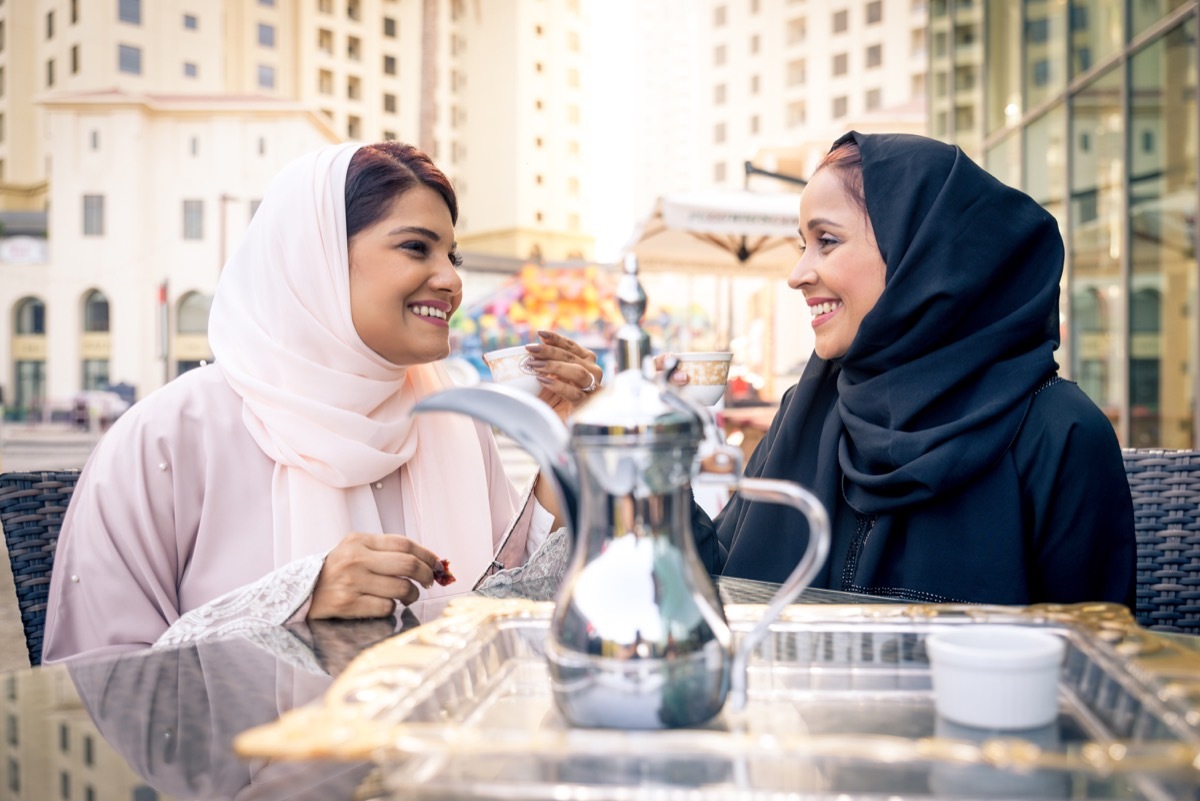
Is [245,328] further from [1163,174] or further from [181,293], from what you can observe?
[181,293]

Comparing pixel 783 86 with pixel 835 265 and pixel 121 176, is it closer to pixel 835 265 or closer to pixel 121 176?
pixel 121 176

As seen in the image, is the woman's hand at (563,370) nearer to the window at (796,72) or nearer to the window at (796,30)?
the window at (796,72)

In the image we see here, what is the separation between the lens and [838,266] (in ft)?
6.29

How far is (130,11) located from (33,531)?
34.6m

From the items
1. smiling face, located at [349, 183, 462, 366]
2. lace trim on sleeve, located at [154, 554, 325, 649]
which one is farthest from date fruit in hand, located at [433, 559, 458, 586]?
smiling face, located at [349, 183, 462, 366]

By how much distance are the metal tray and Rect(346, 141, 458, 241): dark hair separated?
3.70ft

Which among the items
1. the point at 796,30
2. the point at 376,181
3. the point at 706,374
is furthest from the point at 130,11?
the point at 706,374

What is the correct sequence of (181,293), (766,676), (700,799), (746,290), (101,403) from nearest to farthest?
(700,799)
(766,676)
(101,403)
(181,293)
(746,290)

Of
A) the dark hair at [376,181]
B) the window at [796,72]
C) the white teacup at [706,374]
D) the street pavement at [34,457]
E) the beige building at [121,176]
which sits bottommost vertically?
the street pavement at [34,457]

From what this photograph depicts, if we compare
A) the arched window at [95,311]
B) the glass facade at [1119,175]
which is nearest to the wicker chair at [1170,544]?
the glass facade at [1119,175]

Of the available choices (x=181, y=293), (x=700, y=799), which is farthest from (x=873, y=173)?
(x=181, y=293)

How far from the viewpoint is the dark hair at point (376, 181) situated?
1.99 metres

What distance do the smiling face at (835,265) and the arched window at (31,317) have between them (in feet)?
101

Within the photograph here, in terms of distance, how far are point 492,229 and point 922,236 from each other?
45.6 meters
